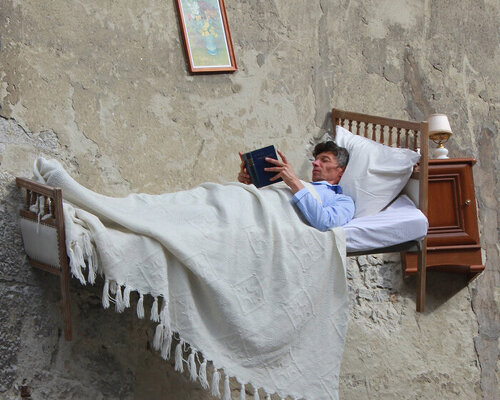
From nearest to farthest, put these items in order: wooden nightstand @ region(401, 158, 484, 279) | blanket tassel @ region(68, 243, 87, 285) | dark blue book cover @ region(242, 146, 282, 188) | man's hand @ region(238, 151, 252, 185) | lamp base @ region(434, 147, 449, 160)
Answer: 1. blanket tassel @ region(68, 243, 87, 285)
2. dark blue book cover @ region(242, 146, 282, 188)
3. man's hand @ region(238, 151, 252, 185)
4. wooden nightstand @ region(401, 158, 484, 279)
5. lamp base @ region(434, 147, 449, 160)

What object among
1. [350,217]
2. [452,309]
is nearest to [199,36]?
[350,217]

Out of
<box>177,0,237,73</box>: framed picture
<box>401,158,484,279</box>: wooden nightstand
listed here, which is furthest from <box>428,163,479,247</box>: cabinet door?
<box>177,0,237,73</box>: framed picture

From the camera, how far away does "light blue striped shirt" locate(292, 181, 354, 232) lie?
298cm

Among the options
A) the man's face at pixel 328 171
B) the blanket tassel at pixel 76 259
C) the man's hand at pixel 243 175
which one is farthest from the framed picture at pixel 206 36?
the blanket tassel at pixel 76 259

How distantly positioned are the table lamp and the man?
0.80 metres

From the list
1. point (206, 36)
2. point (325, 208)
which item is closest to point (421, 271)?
point (325, 208)

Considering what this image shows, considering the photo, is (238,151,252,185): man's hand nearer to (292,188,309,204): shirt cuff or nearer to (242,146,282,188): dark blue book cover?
(242,146,282,188): dark blue book cover

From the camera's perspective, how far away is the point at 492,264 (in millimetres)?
4301

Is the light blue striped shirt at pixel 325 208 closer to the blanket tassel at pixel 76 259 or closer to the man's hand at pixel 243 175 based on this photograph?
the man's hand at pixel 243 175

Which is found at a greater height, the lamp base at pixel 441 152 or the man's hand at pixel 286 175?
the man's hand at pixel 286 175

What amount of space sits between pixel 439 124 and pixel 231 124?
1.16 meters

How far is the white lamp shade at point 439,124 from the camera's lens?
158 inches

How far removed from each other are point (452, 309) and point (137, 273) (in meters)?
2.16

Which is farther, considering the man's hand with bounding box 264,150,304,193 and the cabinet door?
the cabinet door
